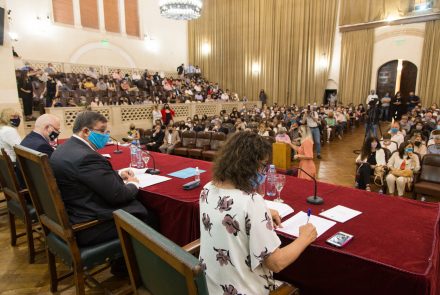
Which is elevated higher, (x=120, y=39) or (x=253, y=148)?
(x=120, y=39)

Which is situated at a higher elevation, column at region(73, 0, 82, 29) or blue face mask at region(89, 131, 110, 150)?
column at region(73, 0, 82, 29)

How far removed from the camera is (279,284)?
4.82ft

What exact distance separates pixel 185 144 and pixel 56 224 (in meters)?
5.40

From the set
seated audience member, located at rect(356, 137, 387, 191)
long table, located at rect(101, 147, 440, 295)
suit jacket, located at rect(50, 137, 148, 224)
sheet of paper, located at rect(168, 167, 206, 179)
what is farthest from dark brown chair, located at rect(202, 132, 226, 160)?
suit jacket, located at rect(50, 137, 148, 224)

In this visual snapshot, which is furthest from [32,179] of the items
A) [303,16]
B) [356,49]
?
[303,16]

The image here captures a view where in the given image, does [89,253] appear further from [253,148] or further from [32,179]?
[253,148]

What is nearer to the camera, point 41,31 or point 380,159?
point 380,159

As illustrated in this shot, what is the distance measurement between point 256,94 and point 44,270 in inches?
643

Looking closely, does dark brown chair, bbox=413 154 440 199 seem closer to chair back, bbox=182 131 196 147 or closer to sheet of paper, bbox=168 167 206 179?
sheet of paper, bbox=168 167 206 179

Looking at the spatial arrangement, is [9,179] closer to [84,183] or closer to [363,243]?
[84,183]

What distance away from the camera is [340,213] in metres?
1.83

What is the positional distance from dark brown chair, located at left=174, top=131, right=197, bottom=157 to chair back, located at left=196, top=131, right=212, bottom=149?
0.47 ft

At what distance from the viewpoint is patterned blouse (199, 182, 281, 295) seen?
1157mm

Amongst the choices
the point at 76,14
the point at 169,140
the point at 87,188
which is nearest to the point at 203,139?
the point at 169,140
